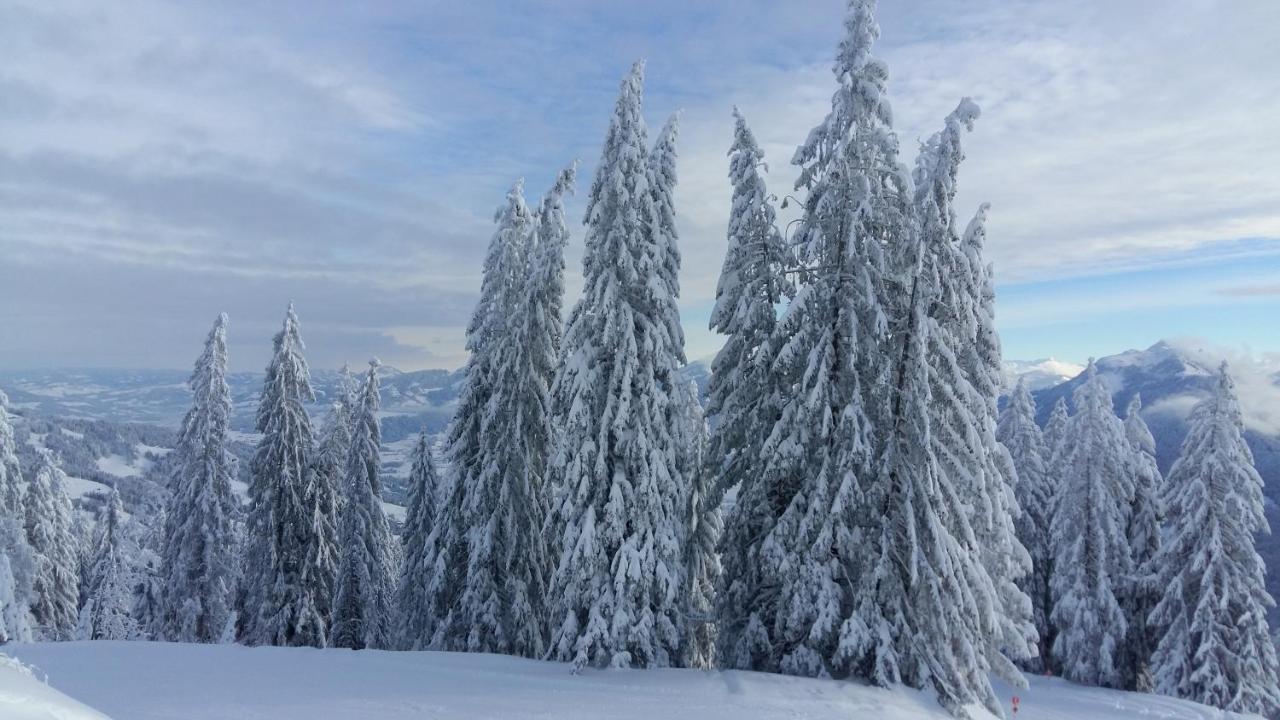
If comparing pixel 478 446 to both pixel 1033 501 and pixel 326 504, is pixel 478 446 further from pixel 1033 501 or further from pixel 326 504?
pixel 1033 501

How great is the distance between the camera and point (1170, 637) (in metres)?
31.8

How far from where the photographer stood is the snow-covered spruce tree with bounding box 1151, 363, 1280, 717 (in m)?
29.8

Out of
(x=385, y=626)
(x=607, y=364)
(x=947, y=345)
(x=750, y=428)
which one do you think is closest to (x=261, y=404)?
(x=385, y=626)

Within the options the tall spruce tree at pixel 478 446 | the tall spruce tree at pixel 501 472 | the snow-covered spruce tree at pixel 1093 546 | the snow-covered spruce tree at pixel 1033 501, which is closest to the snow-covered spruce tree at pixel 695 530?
the tall spruce tree at pixel 501 472

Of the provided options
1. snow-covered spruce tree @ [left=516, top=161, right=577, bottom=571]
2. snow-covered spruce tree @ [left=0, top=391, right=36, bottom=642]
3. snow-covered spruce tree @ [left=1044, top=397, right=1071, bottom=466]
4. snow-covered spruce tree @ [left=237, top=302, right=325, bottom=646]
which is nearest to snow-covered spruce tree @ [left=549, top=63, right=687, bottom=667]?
snow-covered spruce tree @ [left=516, top=161, right=577, bottom=571]

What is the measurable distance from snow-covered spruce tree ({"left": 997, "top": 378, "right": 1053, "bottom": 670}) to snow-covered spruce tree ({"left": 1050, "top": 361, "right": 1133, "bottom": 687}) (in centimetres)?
257

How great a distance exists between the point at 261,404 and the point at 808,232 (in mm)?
25435

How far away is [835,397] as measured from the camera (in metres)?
16.0

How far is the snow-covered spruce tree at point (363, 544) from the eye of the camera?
1284 inches

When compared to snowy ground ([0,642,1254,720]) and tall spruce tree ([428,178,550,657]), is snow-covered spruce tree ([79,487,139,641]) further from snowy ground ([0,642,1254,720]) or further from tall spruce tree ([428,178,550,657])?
snowy ground ([0,642,1254,720])

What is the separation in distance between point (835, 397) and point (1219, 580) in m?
26.0

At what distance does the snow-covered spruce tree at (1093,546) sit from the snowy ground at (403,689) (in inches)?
998

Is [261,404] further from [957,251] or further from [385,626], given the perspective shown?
[957,251]

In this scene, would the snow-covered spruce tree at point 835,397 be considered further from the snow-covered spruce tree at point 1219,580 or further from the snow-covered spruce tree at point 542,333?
the snow-covered spruce tree at point 1219,580
